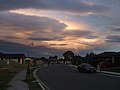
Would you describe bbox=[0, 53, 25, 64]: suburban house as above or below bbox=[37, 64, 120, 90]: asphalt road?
above

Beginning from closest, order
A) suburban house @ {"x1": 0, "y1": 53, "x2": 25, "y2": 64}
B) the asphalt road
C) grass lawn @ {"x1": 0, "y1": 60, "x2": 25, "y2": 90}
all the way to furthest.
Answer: the asphalt road < grass lawn @ {"x1": 0, "y1": 60, "x2": 25, "y2": 90} < suburban house @ {"x1": 0, "y1": 53, "x2": 25, "y2": 64}

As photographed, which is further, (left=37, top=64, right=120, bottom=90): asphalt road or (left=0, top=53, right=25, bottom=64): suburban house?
(left=0, top=53, right=25, bottom=64): suburban house

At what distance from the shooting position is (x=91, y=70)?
4559cm

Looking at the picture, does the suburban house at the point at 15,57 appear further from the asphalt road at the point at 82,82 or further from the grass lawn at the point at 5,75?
the asphalt road at the point at 82,82

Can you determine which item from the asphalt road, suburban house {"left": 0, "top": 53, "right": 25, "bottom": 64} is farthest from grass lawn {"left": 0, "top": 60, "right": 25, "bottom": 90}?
suburban house {"left": 0, "top": 53, "right": 25, "bottom": 64}

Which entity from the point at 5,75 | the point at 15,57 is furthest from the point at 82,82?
the point at 15,57

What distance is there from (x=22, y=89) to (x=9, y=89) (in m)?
0.89

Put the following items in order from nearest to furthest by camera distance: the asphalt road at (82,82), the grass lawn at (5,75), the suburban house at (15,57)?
the asphalt road at (82,82)
the grass lawn at (5,75)
the suburban house at (15,57)

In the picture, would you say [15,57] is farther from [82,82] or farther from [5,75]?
[82,82]

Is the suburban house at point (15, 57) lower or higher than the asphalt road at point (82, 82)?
higher

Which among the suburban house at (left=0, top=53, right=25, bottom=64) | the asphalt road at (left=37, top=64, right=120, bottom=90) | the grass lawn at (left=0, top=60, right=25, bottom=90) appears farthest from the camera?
the suburban house at (left=0, top=53, right=25, bottom=64)

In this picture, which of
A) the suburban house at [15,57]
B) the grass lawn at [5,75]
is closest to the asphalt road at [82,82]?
the grass lawn at [5,75]

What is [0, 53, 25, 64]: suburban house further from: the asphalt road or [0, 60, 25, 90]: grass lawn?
the asphalt road

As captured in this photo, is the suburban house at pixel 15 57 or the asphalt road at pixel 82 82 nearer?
the asphalt road at pixel 82 82
